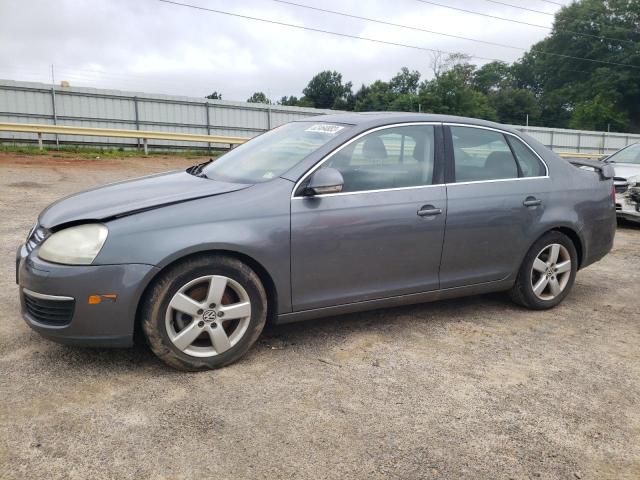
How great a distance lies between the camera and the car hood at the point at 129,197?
126 inches

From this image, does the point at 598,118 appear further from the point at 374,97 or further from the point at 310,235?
the point at 310,235

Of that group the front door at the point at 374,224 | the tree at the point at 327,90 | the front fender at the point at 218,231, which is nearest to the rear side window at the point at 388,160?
the front door at the point at 374,224

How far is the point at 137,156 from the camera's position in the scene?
1841 centimetres

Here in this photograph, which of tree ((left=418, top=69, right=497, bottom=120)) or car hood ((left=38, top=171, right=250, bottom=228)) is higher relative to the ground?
tree ((left=418, top=69, right=497, bottom=120))

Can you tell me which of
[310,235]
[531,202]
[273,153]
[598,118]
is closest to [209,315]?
[310,235]

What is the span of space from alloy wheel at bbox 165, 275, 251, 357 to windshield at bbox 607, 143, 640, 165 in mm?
8450

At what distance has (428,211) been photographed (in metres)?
3.89

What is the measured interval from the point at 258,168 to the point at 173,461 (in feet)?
6.69

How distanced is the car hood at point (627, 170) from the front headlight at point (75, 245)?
27.0 ft

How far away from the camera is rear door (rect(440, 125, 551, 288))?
4.06 m

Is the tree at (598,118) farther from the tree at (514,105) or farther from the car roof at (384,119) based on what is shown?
the car roof at (384,119)

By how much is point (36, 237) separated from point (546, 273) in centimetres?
374

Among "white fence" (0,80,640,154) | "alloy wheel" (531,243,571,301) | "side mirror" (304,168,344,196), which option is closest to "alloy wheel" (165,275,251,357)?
"side mirror" (304,168,344,196)

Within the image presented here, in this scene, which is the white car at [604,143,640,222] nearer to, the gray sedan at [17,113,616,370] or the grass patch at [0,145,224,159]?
the gray sedan at [17,113,616,370]
